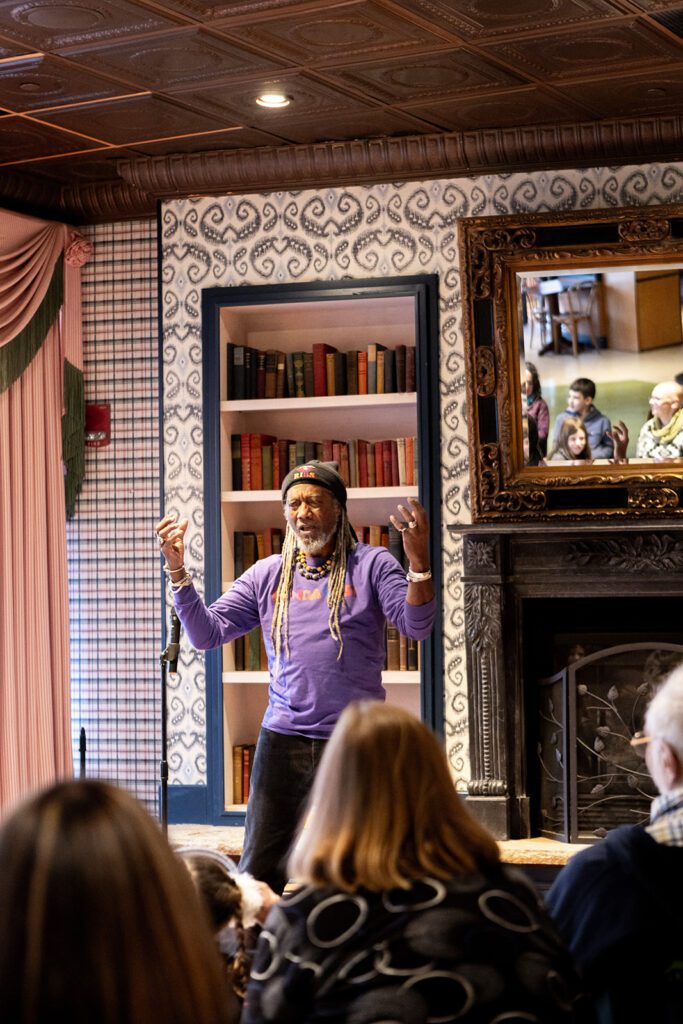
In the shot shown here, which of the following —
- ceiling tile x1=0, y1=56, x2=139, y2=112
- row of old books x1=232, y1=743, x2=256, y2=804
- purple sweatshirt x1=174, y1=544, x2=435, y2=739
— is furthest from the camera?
row of old books x1=232, y1=743, x2=256, y2=804

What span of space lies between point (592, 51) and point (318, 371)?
1818mm

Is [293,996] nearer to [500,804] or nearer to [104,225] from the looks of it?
[500,804]

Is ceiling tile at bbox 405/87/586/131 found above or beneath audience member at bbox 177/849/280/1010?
above

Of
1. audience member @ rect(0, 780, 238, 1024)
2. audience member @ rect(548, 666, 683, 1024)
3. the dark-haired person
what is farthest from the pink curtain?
audience member @ rect(0, 780, 238, 1024)

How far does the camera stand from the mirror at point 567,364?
502 centimetres

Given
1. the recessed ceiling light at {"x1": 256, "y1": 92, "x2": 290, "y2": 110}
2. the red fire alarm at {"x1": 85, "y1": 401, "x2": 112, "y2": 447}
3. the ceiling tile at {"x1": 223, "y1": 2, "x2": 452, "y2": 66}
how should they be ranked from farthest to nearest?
the red fire alarm at {"x1": 85, "y1": 401, "x2": 112, "y2": 447}
the recessed ceiling light at {"x1": 256, "y1": 92, "x2": 290, "y2": 110}
the ceiling tile at {"x1": 223, "y1": 2, "x2": 452, "y2": 66}

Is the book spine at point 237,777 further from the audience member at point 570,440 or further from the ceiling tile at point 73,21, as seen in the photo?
the ceiling tile at point 73,21

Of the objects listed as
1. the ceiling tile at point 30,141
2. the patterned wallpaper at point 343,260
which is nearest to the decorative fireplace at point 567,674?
the patterned wallpaper at point 343,260

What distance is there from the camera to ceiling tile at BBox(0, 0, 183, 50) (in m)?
3.80

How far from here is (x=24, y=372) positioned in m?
5.64

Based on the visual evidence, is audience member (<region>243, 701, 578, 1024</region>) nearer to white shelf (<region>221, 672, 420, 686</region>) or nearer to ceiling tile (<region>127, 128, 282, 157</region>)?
white shelf (<region>221, 672, 420, 686</region>)

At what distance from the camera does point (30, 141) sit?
17.1 ft

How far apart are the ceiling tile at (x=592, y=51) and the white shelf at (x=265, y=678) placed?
90.2 inches

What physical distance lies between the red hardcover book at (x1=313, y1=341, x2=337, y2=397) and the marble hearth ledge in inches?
70.5
